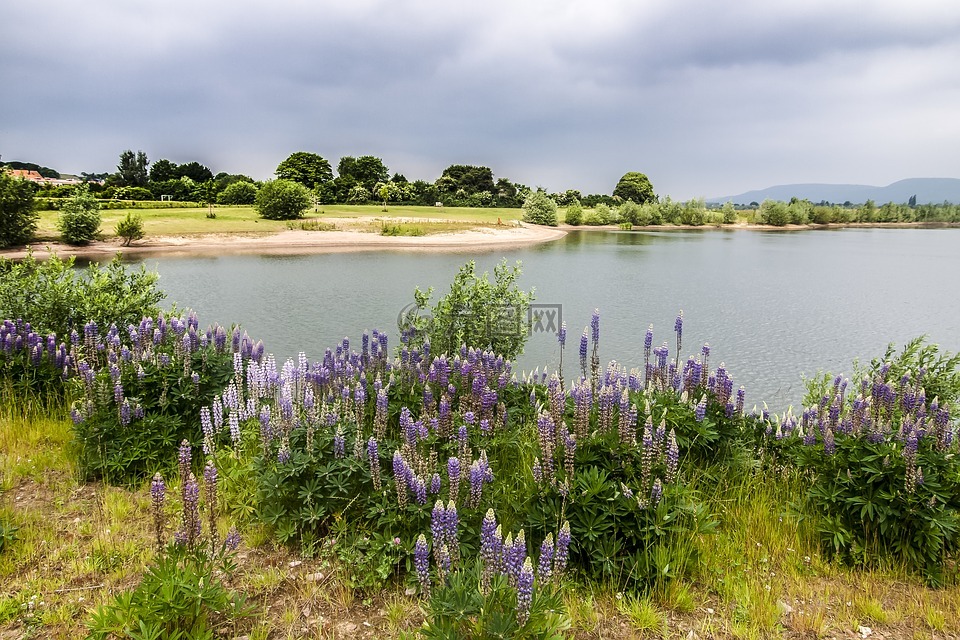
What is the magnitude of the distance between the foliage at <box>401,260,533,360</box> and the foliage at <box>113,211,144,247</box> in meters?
43.1

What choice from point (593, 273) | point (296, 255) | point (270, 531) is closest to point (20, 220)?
point (296, 255)

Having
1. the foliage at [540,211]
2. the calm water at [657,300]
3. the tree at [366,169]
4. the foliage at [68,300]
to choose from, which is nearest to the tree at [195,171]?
the tree at [366,169]

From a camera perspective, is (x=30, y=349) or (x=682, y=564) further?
(x=30, y=349)

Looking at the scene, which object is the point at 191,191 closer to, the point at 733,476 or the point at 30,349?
the point at 30,349

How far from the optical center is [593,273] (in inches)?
1233

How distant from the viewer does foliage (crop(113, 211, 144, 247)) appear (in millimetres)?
41875

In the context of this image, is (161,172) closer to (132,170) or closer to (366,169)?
(132,170)

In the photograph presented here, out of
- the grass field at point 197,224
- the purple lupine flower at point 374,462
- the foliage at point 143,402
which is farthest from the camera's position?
the grass field at point 197,224

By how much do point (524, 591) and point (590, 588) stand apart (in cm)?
132

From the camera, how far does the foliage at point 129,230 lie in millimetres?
41875

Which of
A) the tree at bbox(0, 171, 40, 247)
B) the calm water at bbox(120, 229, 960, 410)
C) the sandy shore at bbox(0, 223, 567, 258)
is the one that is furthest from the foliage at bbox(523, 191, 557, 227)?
the tree at bbox(0, 171, 40, 247)

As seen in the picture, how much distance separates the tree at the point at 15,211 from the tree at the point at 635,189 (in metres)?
121

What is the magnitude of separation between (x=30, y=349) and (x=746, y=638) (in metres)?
9.00

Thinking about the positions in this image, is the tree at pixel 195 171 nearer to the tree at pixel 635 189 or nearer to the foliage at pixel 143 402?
the tree at pixel 635 189
